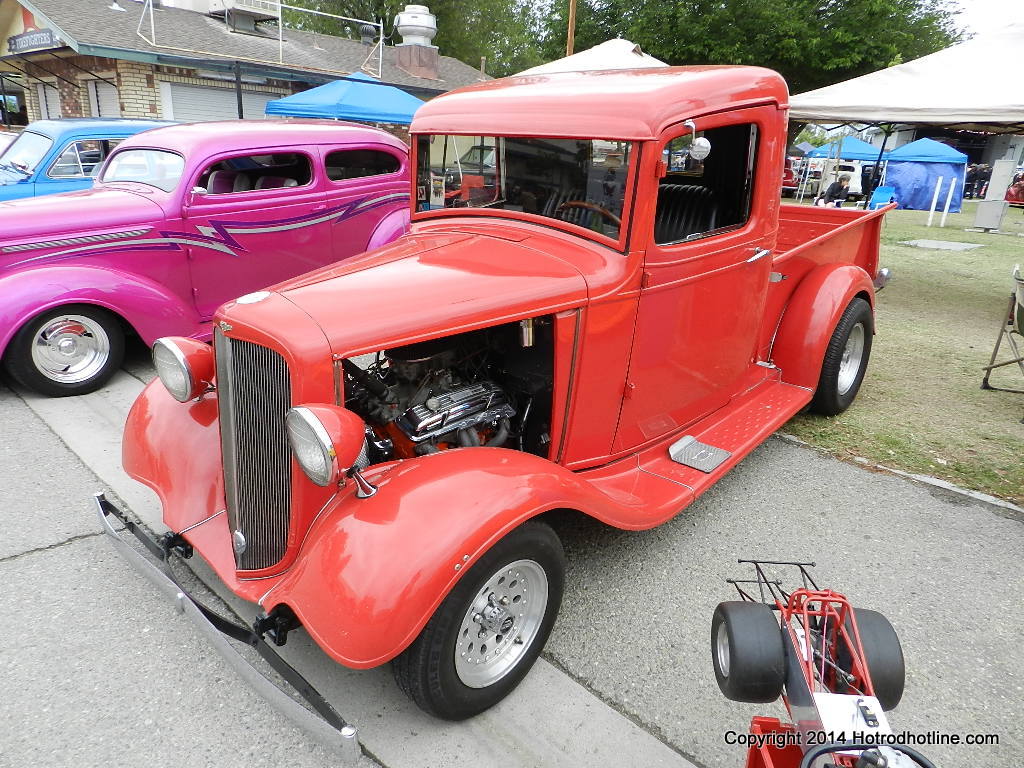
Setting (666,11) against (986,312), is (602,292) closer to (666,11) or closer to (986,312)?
(986,312)

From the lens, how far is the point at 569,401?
9.66 feet

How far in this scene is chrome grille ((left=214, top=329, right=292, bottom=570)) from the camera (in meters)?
2.31

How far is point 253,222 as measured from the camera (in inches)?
238

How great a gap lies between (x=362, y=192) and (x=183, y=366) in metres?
4.47

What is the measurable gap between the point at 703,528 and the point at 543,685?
1401 millimetres

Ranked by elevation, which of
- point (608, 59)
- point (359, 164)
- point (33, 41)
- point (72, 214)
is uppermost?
point (33, 41)

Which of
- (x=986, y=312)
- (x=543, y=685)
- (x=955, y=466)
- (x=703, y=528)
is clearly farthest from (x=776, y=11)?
(x=543, y=685)

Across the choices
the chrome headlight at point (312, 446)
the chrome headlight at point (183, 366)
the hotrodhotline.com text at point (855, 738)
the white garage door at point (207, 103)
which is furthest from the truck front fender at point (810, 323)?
the white garage door at point (207, 103)

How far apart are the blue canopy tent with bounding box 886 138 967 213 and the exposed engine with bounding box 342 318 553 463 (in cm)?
2394

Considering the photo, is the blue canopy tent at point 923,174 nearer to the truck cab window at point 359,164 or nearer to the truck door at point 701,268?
the truck cab window at point 359,164

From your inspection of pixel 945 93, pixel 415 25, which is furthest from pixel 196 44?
pixel 945 93

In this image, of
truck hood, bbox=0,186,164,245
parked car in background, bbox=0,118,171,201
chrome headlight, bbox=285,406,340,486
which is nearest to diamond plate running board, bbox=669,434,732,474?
chrome headlight, bbox=285,406,340,486

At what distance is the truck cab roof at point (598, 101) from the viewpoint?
2.82 metres

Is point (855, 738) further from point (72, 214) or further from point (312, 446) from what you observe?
point (72, 214)
